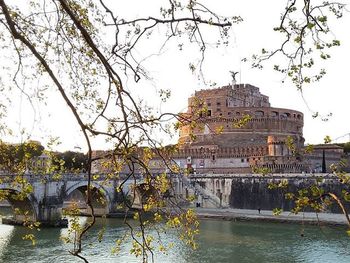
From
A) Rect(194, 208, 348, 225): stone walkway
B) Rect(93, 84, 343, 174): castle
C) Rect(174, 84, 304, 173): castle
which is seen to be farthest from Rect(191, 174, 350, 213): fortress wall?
Rect(93, 84, 343, 174): castle

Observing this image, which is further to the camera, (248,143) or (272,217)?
(248,143)

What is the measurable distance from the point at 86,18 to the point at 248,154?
1203 inches

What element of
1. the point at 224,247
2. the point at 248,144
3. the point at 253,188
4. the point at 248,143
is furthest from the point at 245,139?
the point at 224,247

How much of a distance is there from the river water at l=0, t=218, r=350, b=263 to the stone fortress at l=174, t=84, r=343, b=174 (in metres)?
11.6

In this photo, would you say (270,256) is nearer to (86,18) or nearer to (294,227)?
(294,227)

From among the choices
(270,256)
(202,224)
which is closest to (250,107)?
(202,224)

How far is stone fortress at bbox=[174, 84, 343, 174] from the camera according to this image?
30969mm

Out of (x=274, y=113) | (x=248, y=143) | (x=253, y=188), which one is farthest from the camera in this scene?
(x=274, y=113)

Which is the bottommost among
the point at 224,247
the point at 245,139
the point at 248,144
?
the point at 224,247

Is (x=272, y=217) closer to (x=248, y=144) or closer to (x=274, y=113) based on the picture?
(x=248, y=144)

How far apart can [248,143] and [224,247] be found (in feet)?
68.5

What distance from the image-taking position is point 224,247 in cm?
1484

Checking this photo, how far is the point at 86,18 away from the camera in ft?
9.96

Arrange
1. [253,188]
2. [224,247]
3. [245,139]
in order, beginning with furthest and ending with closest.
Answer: [245,139] → [253,188] → [224,247]
